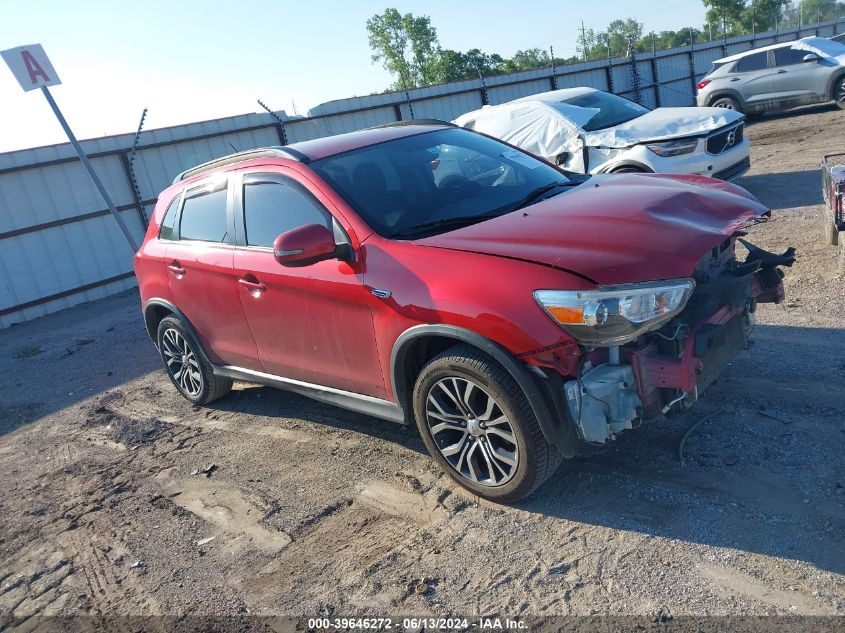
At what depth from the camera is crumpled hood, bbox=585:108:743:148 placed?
9.00 meters

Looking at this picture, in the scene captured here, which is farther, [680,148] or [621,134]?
[621,134]

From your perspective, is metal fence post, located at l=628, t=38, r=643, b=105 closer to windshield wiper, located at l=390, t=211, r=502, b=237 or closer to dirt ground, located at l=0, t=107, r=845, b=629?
dirt ground, located at l=0, t=107, r=845, b=629

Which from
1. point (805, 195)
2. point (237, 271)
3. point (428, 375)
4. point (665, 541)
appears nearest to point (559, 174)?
point (428, 375)

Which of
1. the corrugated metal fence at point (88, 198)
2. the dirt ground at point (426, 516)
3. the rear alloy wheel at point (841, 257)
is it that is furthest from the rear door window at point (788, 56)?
the dirt ground at point (426, 516)

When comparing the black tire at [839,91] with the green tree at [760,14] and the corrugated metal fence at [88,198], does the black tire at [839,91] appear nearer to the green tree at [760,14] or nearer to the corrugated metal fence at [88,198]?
the corrugated metal fence at [88,198]

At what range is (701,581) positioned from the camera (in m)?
2.93

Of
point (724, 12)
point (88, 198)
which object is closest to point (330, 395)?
point (88, 198)

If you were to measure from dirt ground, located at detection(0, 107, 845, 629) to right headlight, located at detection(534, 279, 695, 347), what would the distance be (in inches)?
36.6

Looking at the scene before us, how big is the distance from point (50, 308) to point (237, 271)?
882cm

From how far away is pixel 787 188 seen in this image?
9.84 metres

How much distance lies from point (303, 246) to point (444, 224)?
800 millimetres

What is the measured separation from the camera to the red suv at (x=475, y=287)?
3.27m

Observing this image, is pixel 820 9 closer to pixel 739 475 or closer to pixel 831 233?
pixel 831 233

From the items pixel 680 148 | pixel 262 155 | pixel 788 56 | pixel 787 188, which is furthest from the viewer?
pixel 788 56
